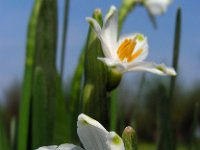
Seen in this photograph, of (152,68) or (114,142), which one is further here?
(152,68)

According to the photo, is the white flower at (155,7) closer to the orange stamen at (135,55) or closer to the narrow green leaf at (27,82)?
the narrow green leaf at (27,82)

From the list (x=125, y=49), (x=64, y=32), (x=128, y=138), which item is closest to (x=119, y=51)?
(x=125, y=49)

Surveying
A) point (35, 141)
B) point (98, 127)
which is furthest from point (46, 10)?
point (98, 127)

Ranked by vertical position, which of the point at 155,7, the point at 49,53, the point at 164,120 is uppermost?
the point at 155,7

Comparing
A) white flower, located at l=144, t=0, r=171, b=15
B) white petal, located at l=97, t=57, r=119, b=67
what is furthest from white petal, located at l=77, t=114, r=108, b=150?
white flower, located at l=144, t=0, r=171, b=15

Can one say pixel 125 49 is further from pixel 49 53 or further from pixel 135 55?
pixel 49 53

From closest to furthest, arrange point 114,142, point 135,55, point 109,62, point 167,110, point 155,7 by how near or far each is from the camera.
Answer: point 114,142 → point 109,62 → point 135,55 → point 167,110 → point 155,7
